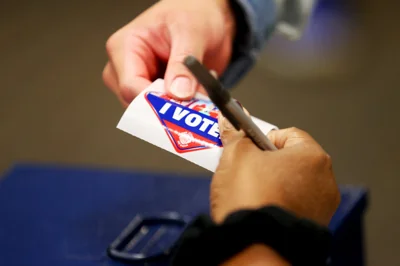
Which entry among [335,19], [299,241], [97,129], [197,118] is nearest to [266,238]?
[299,241]

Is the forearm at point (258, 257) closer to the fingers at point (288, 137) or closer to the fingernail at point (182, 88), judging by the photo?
the fingers at point (288, 137)

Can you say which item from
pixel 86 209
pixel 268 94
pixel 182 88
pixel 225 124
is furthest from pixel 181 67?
pixel 268 94

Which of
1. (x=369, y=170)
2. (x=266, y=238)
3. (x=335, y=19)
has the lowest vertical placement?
(x=369, y=170)

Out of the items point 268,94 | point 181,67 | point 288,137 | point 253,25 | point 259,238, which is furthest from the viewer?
point 268,94

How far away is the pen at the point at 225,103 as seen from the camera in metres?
0.37

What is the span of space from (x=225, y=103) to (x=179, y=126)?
0.11 meters

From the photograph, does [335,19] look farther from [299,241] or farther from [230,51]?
[299,241]

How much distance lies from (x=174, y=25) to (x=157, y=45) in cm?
3

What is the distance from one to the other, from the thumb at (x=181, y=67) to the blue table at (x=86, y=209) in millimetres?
218

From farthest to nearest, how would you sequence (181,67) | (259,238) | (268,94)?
(268,94) < (181,67) < (259,238)

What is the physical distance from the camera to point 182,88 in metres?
0.55

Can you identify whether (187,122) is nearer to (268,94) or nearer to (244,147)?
(244,147)

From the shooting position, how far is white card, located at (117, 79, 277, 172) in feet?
1.55

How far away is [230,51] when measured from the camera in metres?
0.75
